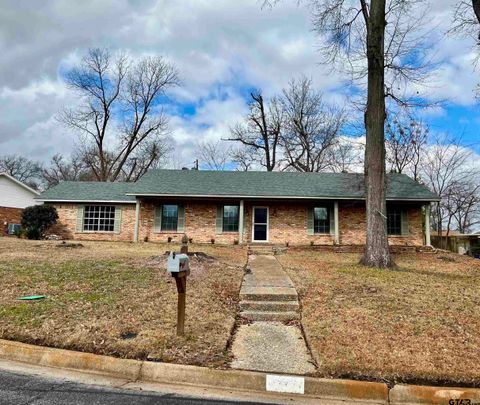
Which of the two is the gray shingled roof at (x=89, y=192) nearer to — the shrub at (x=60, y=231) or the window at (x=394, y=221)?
the shrub at (x=60, y=231)

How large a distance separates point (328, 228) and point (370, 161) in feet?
26.9

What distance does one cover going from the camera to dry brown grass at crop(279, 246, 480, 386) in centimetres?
418

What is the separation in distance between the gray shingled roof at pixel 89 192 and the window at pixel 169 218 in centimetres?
185

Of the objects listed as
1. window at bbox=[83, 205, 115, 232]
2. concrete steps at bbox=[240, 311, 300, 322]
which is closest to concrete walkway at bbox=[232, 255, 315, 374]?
concrete steps at bbox=[240, 311, 300, 322]

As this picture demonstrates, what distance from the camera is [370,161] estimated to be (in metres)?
11.9

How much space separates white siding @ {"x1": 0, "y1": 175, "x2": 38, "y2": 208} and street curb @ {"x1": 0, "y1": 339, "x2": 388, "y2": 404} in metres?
25.4

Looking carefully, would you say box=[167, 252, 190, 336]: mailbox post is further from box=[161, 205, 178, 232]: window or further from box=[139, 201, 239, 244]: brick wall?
box=[161, 205, 178, 232]: window

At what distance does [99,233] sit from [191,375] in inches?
697

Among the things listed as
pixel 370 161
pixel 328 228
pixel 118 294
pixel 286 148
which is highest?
pixel 286 148

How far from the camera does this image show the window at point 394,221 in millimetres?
19781

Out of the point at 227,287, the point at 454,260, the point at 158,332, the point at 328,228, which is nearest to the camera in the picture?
the point at 158,332

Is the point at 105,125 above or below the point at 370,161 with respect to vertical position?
above

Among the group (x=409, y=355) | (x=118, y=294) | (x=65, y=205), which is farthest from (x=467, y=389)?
(x=65, y=205)

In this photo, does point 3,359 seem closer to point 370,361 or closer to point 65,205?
point 370,361
